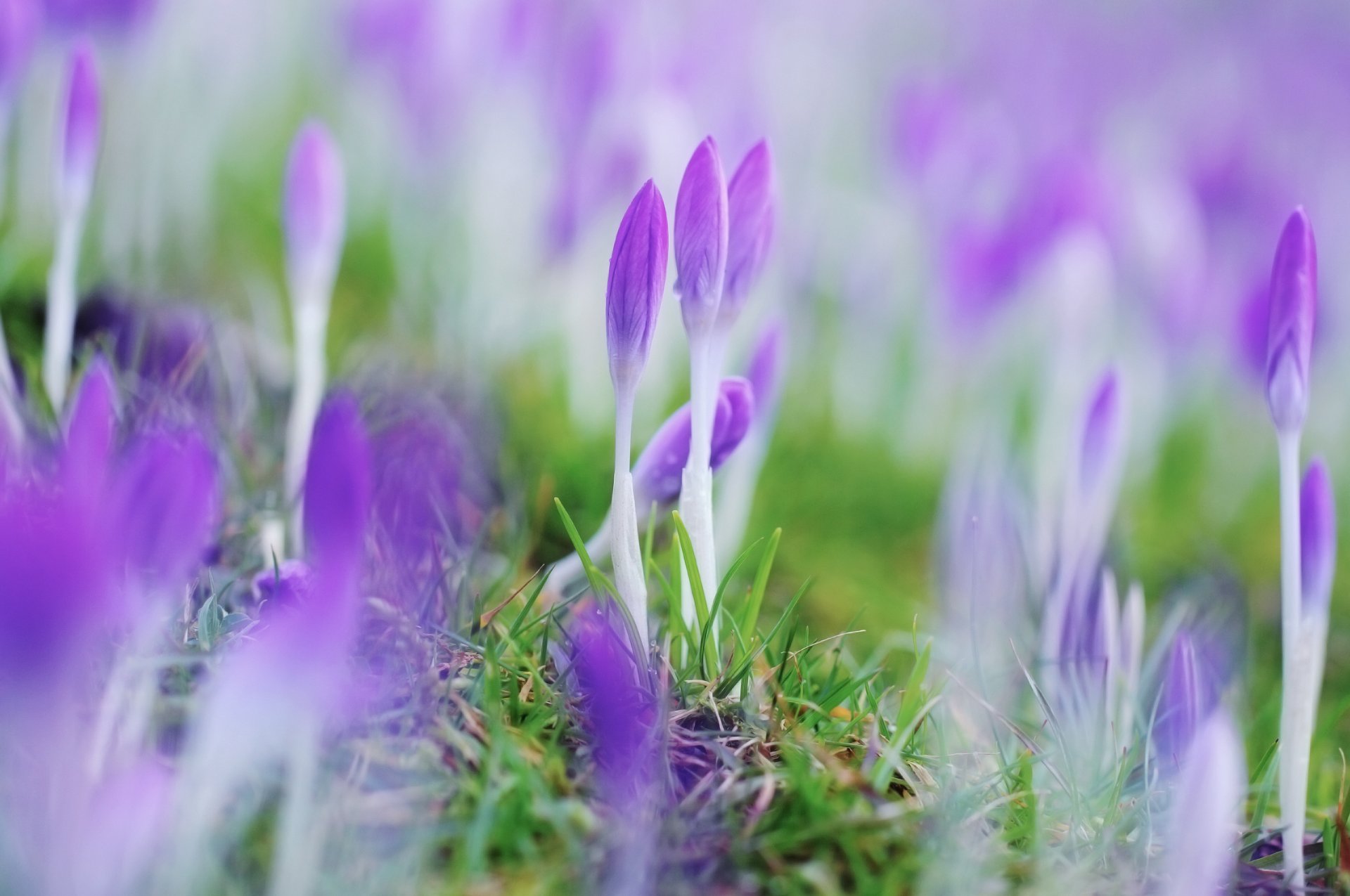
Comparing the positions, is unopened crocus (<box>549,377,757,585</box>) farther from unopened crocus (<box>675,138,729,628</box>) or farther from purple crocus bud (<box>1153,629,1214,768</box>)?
purple crocus bud (<box>1153,629,1214,768</box>)

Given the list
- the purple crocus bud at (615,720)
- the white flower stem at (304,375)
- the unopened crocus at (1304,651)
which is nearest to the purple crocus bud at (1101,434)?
the unopened crocus at (1304,651)

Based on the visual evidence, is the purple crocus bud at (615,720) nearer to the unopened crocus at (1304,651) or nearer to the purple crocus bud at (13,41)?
the unopened crocus at (1304,651)

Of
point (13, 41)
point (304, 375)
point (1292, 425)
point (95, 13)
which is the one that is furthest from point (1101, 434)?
point (95, 13)

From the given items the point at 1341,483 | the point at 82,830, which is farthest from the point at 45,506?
the point at 1341,483

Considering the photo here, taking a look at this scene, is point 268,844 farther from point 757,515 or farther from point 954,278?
point 954,278

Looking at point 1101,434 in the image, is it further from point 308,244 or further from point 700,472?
point 308,244

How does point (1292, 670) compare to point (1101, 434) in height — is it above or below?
below

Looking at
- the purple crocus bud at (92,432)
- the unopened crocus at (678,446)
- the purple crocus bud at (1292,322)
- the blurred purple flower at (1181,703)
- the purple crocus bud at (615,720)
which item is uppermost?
the purple crocus bud at (1292,322)
